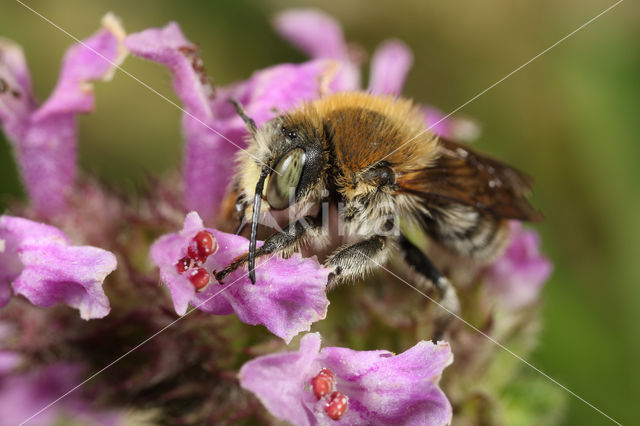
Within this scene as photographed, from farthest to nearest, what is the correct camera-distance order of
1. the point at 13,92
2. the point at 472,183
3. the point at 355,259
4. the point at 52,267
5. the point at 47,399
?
the point at 47,399 → the point at 13,92 → the point at 472,183 → the point at 355,259 → the point at 52,267

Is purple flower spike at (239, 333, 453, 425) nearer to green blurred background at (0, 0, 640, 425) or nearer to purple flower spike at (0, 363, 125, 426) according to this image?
purple flower spike at (0, 363, 125, 426)

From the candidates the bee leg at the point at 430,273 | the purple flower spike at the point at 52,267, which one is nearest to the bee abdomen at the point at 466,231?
the bee leg at the point at 430,273

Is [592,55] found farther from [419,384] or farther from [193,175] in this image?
[419,384]

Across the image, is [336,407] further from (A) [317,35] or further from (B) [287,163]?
(A) [317,35]

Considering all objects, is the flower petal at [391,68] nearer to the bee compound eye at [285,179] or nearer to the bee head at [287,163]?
the bee head at [287,163]

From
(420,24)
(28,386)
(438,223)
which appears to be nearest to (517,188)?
(438,223)

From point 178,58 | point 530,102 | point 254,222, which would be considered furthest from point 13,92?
point 530,102

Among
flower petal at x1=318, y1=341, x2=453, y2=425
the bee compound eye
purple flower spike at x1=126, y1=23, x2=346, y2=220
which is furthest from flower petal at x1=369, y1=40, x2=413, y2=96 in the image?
flower petal at x1=318, y1=341, x2=453, y2=425
